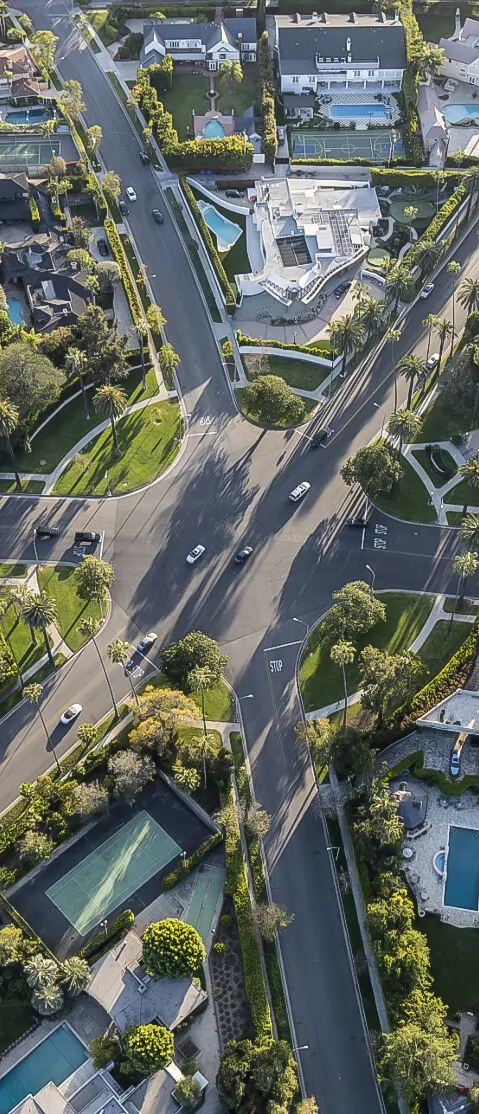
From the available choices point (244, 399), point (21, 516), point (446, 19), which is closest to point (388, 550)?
point (244, 399)

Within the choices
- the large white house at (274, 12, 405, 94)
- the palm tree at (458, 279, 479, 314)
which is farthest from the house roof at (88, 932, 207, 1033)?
the large white house at (274, 12, 405, 94)

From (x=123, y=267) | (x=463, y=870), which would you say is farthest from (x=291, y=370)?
(x=463, y=870)

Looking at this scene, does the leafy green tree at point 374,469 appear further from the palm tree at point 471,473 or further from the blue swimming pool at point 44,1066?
the blue swimming pool at point 44,1066

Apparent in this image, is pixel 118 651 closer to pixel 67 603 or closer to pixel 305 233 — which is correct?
pixel 67 603

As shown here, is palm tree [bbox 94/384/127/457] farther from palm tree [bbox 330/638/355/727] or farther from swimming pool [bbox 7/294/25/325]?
palm tree [bbox 330/638/355/727]

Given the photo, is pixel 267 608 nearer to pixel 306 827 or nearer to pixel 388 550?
pixel 388 550

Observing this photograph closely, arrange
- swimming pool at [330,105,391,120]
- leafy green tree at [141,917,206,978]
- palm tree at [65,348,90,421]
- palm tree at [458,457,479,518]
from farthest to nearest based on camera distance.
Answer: swimming pool at [330,105,391,120] < palm tree at [65,348,90,421] < palm tree at [458,457,479,518] < leafy green tree at [141,917,206,978]
